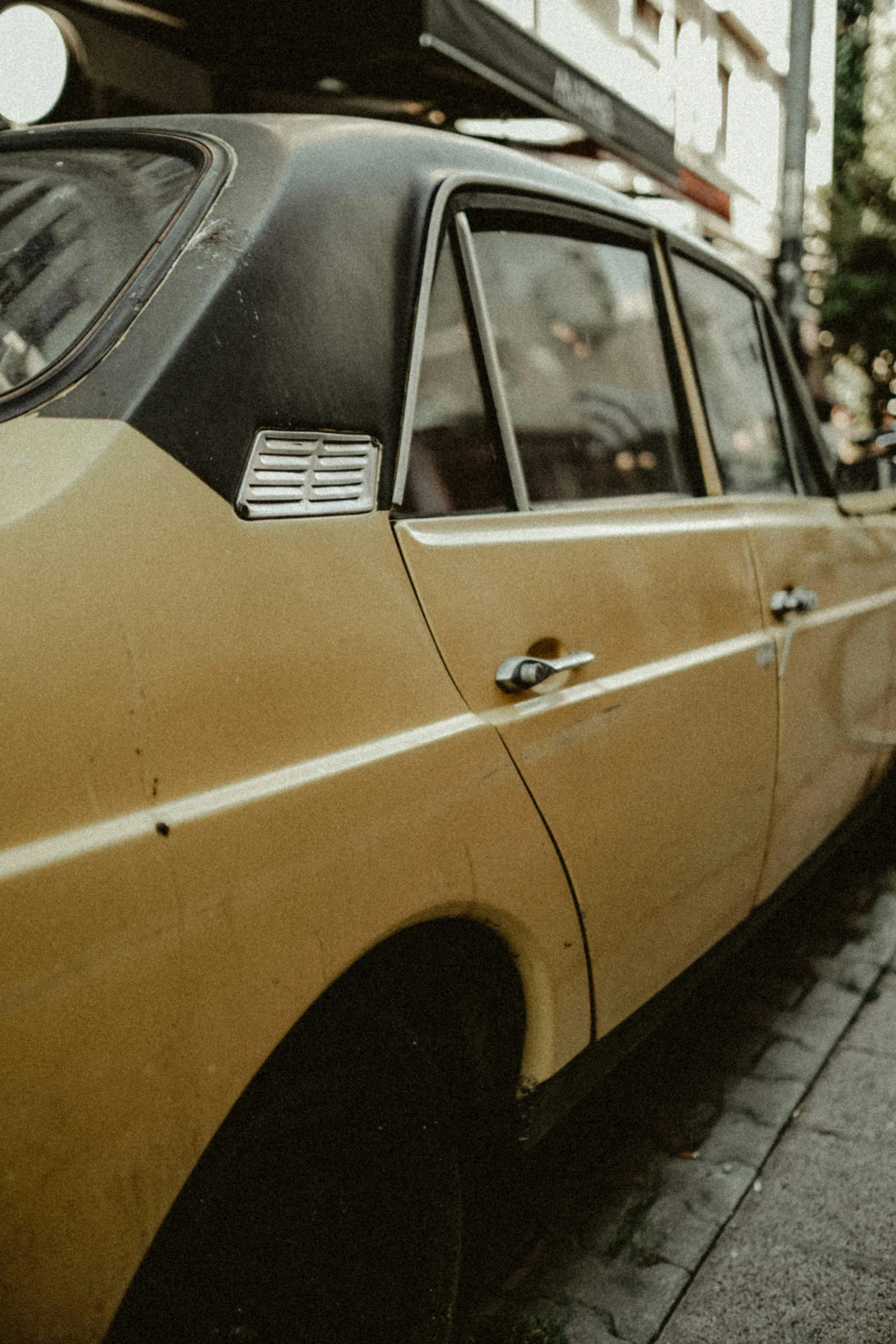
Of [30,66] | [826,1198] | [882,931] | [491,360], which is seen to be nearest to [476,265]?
[491,360]

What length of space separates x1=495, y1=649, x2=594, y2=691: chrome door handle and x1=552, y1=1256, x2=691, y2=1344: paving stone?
116cm

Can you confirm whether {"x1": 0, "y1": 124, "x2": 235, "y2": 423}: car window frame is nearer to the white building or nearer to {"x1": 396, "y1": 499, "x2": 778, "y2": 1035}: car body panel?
{"x1": 396, "y1": 499, "x2": 778, "y2": 1035}: car body panel

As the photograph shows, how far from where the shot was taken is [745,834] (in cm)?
236

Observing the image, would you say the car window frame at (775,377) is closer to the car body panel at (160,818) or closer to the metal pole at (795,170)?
Answer: the car body panel at (160,818)

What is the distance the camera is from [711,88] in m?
17.4

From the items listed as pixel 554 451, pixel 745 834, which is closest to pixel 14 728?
pixel 554 451

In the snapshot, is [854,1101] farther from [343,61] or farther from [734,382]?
[343,61]

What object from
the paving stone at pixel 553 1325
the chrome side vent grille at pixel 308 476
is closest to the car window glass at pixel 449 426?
the chrome side vent grille at pixel 308 476

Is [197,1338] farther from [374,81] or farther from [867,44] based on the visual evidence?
[867,44]

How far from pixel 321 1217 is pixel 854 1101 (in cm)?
164

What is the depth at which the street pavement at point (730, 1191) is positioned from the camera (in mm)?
2008

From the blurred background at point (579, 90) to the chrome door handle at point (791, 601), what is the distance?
0.85m

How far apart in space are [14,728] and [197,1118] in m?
0.44

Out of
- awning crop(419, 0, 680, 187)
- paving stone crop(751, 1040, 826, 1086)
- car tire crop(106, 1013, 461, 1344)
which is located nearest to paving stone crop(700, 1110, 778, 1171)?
paving stone crop(751, 1040, 826, 1086)
